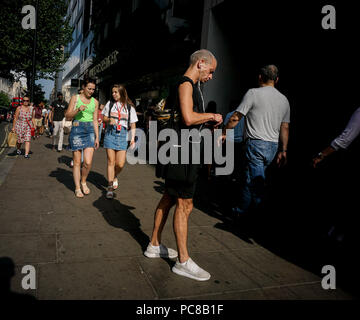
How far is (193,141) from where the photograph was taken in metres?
2.49

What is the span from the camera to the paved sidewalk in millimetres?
2348

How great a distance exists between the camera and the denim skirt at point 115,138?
4992 mm

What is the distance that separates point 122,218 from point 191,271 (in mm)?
1737

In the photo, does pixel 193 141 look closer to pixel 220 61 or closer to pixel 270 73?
pixel 270 73

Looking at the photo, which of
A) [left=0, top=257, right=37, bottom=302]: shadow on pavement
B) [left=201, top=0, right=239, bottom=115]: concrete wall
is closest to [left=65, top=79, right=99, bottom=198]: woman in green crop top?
[left=0, top=257, right=37, bottom=302]: shadow on pavement

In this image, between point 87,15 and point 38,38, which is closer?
point 38,38

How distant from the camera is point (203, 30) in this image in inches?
→ 340

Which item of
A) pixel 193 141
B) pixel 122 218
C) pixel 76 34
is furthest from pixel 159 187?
pixel 76 34

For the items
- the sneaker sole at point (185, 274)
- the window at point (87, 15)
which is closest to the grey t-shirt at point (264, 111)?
the sneaker sole at point (185, 274)

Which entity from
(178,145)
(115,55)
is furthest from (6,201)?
(115,55)

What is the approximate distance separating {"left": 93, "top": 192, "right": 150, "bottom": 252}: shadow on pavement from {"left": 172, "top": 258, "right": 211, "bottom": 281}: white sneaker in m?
0.62

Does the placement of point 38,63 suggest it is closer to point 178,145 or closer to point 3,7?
point 3,7

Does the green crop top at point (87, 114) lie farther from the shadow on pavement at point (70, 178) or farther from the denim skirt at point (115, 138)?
the shadow on pavement at point (70, 178)

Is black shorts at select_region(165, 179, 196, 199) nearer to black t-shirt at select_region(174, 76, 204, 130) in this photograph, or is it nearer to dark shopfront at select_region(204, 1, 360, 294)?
black t-shirt at select_region(174, 76, 204, 130)
